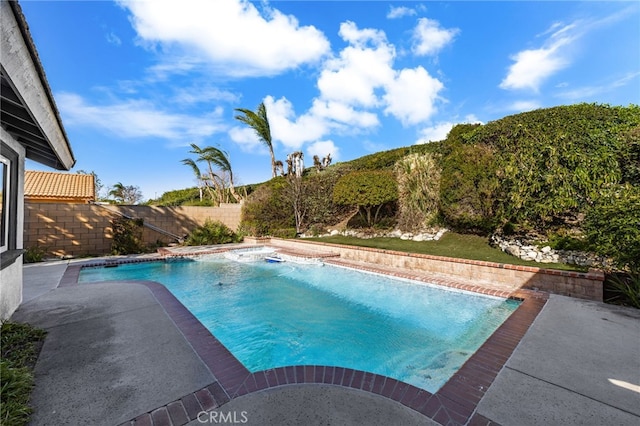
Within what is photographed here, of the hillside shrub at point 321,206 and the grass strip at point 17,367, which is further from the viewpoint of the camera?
the hillside shrub at point 321,206

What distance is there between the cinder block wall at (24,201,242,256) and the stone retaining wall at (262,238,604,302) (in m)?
9.98

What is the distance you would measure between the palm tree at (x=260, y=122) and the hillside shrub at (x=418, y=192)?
12518 mm

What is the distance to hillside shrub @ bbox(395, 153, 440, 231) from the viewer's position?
1237cm

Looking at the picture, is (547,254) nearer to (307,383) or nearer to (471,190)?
(471,190)

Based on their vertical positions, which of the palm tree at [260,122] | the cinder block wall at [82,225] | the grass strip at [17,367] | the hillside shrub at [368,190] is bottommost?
the grass strip at [17,367]

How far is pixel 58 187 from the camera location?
1645 cm

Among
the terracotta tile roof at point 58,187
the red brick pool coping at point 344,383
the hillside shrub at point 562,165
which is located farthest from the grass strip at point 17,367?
the terracotta tile roof at point 58,187

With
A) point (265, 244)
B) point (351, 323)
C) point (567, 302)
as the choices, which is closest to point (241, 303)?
point (351, 323)

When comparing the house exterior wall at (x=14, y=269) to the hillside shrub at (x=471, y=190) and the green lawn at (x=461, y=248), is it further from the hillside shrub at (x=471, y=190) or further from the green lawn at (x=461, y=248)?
the hillside shrub at (x=471, y=190)

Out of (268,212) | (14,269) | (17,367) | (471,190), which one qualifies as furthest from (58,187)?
(471,190)

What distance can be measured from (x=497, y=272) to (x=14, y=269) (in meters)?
9.97

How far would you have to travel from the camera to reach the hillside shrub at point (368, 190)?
13212mm

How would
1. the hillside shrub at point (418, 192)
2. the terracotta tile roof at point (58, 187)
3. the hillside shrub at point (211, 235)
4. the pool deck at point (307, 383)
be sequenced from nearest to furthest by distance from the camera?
the pool deck at point (307, 383)
the hillside shrub at point (418, 192)
the hillside shrub at point (211, 235)
the terracotta tile roof at point (58, 187)

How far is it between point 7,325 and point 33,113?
296 cm
